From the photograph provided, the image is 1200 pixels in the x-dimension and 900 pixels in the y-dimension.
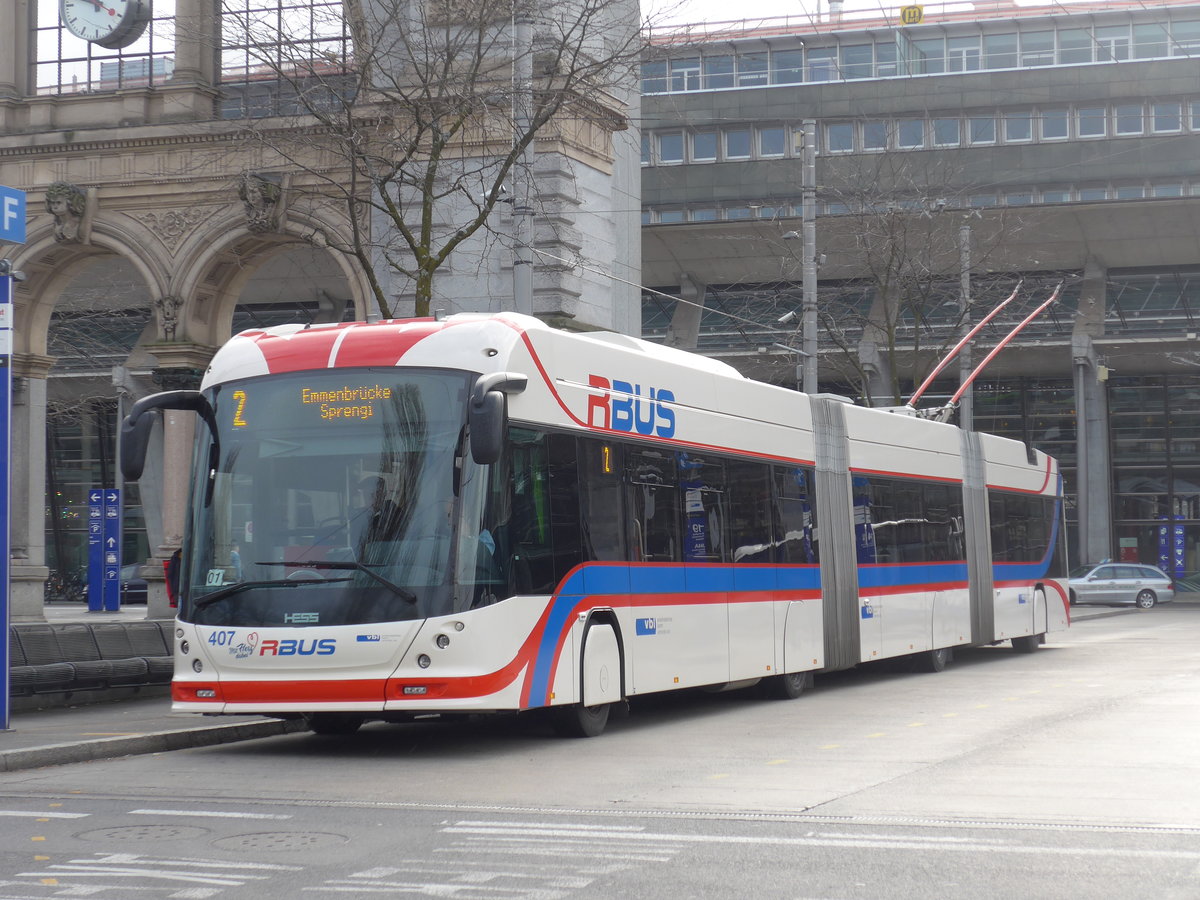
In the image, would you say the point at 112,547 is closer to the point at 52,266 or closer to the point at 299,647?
the point at 52,266

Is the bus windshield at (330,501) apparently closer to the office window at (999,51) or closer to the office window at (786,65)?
the office window at (786,65)

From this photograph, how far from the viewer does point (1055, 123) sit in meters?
49.8

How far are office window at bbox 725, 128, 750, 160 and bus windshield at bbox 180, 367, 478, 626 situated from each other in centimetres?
4070

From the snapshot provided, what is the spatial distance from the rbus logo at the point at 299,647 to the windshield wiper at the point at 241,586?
389mm

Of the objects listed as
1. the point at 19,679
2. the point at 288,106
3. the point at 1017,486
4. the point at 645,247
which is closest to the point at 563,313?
the point at 288,106

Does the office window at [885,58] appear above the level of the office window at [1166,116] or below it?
above

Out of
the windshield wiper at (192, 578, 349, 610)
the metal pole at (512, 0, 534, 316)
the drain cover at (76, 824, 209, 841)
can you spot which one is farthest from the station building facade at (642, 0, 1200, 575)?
the drain cover at (76, 824, 209, 841)

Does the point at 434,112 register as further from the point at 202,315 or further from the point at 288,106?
the point at 202,315

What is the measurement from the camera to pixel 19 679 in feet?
48.2

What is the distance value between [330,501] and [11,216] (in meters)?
3.84

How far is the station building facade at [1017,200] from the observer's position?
1890 inches

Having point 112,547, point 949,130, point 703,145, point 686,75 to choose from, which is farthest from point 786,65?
point 112,547

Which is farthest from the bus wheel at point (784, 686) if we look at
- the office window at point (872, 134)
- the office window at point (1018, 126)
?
the office window at point (1018, 126)

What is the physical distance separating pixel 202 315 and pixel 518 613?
15.0 m
